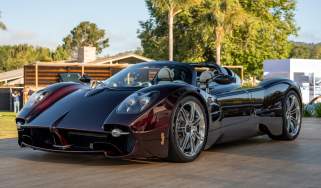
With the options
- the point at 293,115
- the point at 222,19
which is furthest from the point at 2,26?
the point at 293,115

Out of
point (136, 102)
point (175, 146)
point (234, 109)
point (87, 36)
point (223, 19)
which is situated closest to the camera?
point (136, 102)

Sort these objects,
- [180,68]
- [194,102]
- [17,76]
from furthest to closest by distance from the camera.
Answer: [17,76], [180,68], [194,102]

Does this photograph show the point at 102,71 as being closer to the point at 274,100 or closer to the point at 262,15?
the point at 274,100

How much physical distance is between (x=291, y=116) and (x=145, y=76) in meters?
2.74

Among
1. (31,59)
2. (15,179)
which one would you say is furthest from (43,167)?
(31,59)

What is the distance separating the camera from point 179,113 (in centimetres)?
627

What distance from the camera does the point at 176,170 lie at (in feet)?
18.8

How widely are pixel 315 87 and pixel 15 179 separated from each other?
31323mm

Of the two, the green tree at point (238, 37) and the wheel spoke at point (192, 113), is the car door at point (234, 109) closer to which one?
the wheel spoke at point (192, 113)

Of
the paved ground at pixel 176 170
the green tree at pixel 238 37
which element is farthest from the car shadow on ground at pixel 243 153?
the green tree at pixel 238 37

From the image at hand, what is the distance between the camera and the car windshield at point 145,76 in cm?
714

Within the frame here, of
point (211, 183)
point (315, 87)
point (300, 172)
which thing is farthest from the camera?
point (315, 87)

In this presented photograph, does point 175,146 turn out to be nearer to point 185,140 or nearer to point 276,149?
point 185,140

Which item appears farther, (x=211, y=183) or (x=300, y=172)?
(x=300, y=172)
